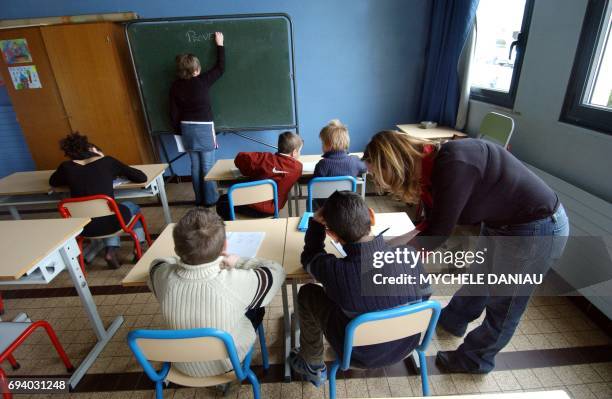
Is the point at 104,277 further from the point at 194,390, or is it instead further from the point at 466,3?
the point at 466,3

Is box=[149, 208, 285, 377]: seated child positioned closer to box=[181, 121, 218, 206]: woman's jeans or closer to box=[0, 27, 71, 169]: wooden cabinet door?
box=[181, 121, 218, 206]: woman's jeans

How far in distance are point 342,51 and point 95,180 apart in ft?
9.85

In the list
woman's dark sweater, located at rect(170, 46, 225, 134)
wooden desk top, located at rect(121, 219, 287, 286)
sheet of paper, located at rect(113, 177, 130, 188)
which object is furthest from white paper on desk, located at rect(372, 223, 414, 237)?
woman's dark sweater, located at rect(170, 46, 225, 134)

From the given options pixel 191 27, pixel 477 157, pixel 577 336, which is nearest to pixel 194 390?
pixel 477 157

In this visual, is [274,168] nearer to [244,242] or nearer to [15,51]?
[244,242]

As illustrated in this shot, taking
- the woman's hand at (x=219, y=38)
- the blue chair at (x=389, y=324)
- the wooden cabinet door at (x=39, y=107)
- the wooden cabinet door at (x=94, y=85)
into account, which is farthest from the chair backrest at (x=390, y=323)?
the wooden cabinet door at (x=39, y=107)

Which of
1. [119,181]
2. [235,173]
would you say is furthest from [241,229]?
[119,181]

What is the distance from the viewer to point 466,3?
2980mm

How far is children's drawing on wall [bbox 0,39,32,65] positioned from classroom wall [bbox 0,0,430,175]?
1.41ft

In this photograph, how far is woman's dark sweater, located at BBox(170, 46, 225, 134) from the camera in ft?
10.8

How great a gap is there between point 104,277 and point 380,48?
3715 mm

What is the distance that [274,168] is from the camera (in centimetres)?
223

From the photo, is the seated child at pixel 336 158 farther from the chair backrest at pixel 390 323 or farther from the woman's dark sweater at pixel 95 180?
the woman's dark sweater at pixel 95 180

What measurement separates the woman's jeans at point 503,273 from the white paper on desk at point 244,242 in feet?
3.39
